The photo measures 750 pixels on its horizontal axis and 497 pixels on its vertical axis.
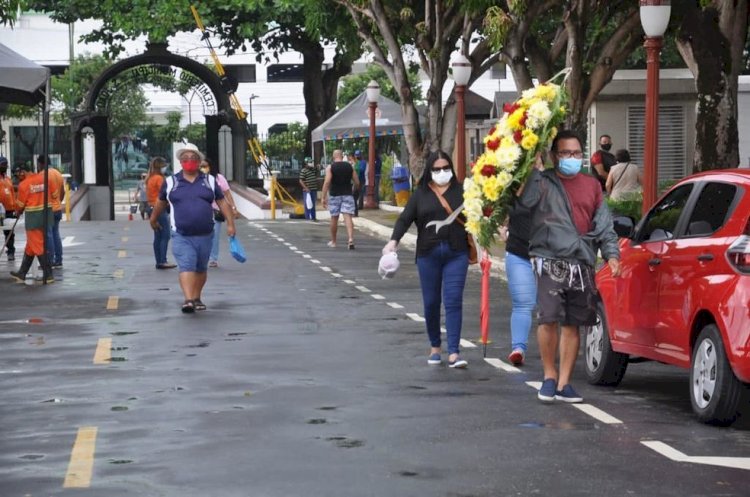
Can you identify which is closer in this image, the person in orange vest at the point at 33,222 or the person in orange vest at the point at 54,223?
the person in orange vest at the point at 33,222

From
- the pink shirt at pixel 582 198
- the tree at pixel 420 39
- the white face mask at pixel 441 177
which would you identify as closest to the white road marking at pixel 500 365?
the white face mask at pixel 441 177

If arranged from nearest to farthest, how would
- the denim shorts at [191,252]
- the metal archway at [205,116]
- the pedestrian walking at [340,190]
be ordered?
the denim shorts at [191,252] → the pedestrian walking at [340,190] → the metal archway at [205,116]

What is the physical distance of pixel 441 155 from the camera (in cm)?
1382

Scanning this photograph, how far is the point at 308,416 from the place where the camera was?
10906mm

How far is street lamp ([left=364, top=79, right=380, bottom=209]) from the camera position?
1836 inches

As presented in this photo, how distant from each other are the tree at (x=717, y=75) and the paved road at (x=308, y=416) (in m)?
6.09

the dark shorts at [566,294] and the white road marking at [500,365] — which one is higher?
the dark shorts at [566,294]

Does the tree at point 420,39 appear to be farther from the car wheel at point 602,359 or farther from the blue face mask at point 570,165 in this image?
the blue face mask at point 570,165

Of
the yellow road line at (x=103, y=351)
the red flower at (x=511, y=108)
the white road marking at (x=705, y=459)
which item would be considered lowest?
the yellow road line at (x=103, y=351)

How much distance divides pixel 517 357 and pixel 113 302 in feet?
25.1

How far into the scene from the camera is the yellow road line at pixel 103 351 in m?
14.2

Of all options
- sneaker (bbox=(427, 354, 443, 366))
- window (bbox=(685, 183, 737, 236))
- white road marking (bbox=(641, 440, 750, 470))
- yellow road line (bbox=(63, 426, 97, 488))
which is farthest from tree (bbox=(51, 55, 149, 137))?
white road marking (bbox=(641, 440, 750, 470))

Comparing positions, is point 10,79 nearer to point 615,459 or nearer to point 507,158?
point 507,158

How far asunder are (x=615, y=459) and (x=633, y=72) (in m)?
31.0
